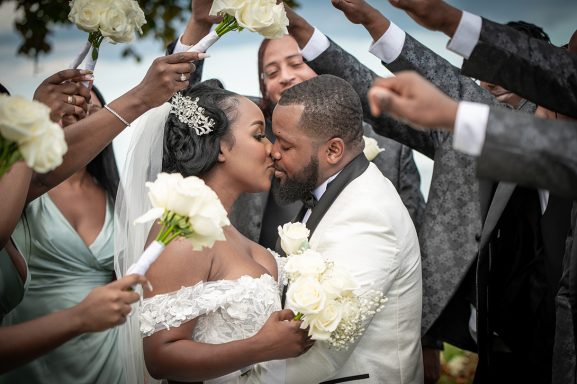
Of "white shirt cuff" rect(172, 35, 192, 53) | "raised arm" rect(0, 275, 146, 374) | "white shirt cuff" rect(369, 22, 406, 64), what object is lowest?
"raised arm" rect(0, 275, 146, 374)

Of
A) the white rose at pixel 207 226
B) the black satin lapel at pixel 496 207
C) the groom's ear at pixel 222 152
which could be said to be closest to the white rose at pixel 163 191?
the white rose at pixel 207 226

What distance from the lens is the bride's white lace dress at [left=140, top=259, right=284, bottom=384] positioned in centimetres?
313

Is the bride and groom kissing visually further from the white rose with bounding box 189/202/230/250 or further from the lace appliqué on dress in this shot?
the white rose with bounding box 189/202/230/250

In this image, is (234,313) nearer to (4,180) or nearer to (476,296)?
(4,180)

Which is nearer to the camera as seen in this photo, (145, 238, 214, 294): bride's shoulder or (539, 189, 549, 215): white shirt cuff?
(145, 238, 214, 294): bride's shoulder

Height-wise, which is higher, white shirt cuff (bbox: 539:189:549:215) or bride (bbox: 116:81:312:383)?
white shirt cuff (bbox: 539:189:549:215)

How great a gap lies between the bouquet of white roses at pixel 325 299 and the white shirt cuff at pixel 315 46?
5.42 ft

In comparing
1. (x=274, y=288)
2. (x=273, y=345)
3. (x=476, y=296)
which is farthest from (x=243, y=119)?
(x=476, y=296)

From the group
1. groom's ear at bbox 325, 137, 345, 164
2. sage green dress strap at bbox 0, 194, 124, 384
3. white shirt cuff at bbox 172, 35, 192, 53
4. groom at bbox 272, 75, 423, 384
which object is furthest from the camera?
sage green dress strap at bbox 0, 194, 124, 384

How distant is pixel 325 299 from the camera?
2.87 metres

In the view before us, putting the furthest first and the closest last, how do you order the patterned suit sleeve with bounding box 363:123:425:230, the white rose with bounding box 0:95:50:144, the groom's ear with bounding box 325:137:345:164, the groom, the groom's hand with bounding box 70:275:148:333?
the patterned suit sleeve with bounding box 363:123:425:230 < the groom's ear with bounding box 325:137:345:164 < the groom < the groom's hand with bounding box 70:275:148:333 < the white rose with bounding box 0:95:50:144

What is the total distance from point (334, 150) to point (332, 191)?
0.85ft

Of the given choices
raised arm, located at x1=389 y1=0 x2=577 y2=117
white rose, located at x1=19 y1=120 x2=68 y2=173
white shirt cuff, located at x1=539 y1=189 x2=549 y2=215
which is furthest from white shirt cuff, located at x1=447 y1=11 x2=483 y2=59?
white rose, located at x1=19 y1=120 x2=68 y2=173

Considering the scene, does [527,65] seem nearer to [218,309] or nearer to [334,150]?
[334,150]
